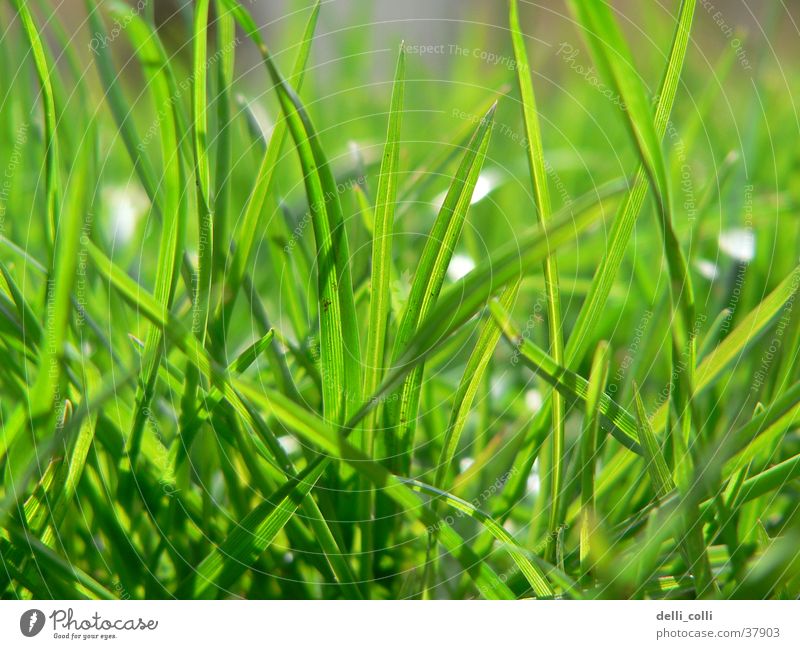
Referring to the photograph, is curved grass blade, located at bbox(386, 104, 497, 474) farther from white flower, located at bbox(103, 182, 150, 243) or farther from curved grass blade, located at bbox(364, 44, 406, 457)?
white flower, located at bbox(103, 182, 150, 243)

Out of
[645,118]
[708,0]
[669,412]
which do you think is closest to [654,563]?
[669,412]

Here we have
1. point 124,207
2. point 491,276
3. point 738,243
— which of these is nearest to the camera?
point 491,276

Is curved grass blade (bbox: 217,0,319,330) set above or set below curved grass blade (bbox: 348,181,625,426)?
above

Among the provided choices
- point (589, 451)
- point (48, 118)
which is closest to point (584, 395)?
point (589, 451)

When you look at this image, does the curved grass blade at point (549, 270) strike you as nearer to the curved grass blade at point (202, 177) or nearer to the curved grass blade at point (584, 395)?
the curved grass blade at point (584, 395)

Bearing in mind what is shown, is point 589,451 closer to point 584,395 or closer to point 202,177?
point 584,395

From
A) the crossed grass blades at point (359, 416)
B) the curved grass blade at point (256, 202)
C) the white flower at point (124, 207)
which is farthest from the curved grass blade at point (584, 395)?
the white flower at point (124, 207)

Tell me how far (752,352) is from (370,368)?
185 mm

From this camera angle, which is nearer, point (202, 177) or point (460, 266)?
point (202, 177)

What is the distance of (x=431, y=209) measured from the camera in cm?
52

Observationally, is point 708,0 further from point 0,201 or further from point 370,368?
point 0,201

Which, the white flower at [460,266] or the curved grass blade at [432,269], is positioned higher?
the white flower at [460,266]
